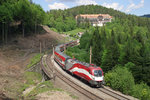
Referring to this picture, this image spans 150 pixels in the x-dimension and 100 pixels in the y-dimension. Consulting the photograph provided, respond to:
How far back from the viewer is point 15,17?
71.0m

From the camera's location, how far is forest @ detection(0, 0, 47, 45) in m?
59.3

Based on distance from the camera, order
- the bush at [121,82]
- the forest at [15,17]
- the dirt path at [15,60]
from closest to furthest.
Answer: the bush at [121,82], the dirt path at [15,60], the forest at [15,17]

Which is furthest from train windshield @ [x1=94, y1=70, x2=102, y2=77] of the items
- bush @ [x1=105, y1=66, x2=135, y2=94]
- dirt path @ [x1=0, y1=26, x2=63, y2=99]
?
dirt path @ [x1=0, y1=26, x2=63, y2=99]

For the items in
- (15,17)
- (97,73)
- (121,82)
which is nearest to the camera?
(97,73)

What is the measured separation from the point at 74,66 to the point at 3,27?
145 feet

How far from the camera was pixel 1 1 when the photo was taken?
61.1m

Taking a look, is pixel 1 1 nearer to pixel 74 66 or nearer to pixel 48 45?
pixel 48 45

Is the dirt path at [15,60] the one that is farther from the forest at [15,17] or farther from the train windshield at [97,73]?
the train windshield at [97,73]

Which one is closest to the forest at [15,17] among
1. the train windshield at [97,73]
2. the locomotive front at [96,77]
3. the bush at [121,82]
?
the locomotive front at [96,77]

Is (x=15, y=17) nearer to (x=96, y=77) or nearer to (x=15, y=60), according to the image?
(x=15, y=60)

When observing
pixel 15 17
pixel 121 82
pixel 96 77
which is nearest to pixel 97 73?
pixel 96 77

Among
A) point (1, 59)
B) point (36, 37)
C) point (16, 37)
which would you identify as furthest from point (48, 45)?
point (1, 59)

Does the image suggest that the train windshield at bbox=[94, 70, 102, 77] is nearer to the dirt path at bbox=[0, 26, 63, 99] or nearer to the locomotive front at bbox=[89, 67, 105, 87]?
the locomotive front at bbox=[89, 67, 105, 87]

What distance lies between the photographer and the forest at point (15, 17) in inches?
2334
